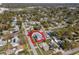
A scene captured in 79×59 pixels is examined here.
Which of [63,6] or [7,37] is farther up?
[63,6]

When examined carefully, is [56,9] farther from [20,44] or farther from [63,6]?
[20,44]

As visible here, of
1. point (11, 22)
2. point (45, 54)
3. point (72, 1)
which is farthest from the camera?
point (72, 1)

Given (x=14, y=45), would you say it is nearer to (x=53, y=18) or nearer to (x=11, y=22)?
(x=11, y=22)

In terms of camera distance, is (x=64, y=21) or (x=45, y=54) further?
(x=64, y=21)

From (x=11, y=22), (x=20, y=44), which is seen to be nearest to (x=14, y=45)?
(x=20, y=44)

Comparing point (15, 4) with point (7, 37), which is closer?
point (7, 37)

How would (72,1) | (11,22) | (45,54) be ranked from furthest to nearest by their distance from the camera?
(72,1), (11,22), (45,54)
